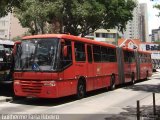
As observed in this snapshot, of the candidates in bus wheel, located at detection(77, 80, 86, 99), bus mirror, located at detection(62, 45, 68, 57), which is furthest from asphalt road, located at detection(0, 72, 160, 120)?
bus mirror, located at detection(62, 45, 68, 57)

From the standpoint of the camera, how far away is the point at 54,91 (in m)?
13.9

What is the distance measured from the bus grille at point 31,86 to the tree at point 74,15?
15.1 metres

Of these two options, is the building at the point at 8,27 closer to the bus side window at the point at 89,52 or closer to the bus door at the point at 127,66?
the bus door at the point at 127,66

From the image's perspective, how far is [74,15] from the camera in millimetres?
32062

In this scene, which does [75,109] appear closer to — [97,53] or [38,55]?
[38,55]

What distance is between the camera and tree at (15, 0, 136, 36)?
30.1 meters

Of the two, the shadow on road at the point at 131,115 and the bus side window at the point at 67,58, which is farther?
the bus side window at the point at 67,58

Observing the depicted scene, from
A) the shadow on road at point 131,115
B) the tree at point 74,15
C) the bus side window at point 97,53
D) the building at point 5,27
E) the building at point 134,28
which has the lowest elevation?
the shadow on road at point 131,115

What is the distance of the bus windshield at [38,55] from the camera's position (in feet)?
46.2

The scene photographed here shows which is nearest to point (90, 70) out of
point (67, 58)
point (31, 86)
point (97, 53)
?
point (97, 53)

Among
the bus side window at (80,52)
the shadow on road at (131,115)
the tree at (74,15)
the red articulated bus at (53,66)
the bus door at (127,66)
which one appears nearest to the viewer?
the shadow on road at (131,115)

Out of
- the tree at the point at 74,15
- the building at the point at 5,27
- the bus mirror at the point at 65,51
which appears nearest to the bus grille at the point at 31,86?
the bus mirror at the point at 65,51

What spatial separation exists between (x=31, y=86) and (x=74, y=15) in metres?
18.6

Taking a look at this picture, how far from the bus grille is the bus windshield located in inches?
21.5
